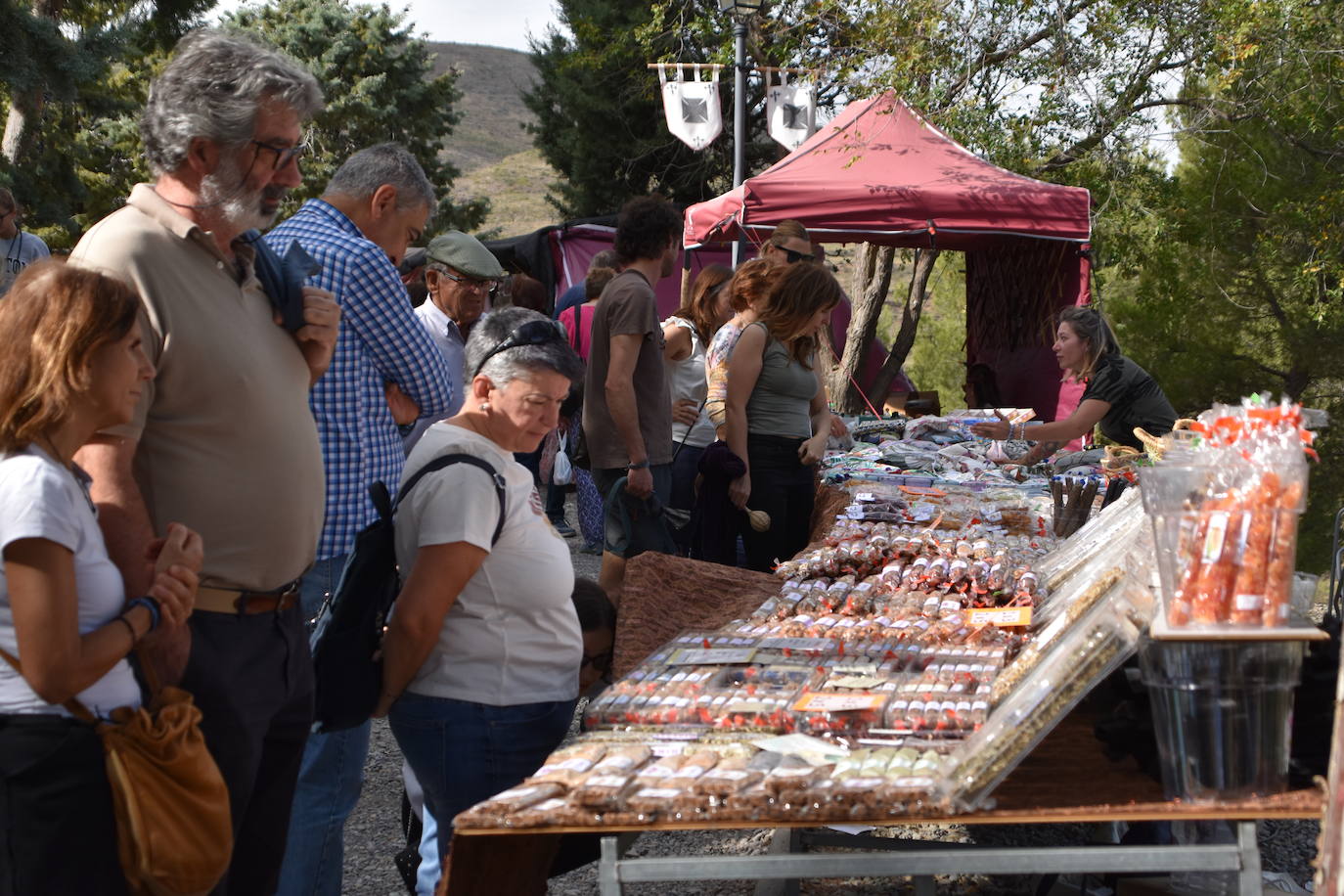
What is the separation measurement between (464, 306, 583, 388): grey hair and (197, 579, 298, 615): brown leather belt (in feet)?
1.84

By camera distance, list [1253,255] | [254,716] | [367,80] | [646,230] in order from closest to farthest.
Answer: [254,716] < [646,230] < [1253,255] < [367,80]

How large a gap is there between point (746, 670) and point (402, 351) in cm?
100

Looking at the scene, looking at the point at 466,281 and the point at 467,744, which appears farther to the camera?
the point at 466,281

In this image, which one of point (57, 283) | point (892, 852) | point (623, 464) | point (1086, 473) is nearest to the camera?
point (57, 283)

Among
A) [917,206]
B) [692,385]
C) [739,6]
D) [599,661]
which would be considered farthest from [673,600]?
[739,6]

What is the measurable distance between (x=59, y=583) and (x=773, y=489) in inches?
128

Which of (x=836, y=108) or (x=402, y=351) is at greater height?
(x=836, y=108)

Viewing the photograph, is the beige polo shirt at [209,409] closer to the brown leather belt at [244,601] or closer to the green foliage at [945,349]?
the brown leather belt at [244,601]

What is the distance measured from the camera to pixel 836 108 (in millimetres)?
15953

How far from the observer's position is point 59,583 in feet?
5.20

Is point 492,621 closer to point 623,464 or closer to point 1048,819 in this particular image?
point 1048,819

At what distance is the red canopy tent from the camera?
771cm

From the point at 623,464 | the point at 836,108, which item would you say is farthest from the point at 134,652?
the point at 836,108

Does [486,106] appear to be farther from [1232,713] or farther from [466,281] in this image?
[1232,713]
